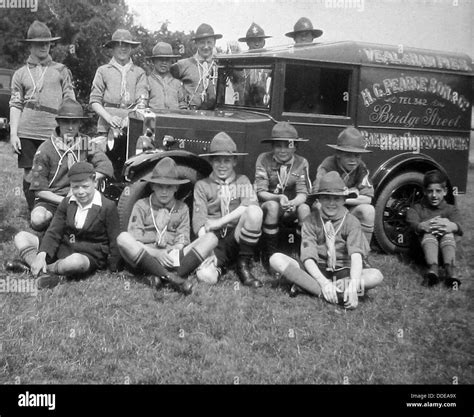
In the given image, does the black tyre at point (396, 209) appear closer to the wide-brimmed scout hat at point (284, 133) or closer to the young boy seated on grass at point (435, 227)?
the young boy seated on grass at point (435, 227)

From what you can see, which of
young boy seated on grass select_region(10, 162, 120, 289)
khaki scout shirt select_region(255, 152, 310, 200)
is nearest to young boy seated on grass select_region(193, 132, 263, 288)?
khaki scout shirt select_region(255, 152, 310, 200)

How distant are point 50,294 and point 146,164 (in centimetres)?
146

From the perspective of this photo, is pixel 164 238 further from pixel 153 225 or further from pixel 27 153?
pixel 27 153

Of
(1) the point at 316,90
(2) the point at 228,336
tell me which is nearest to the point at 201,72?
(1) the point at 316,90

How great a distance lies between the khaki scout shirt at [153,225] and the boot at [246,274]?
500 mm

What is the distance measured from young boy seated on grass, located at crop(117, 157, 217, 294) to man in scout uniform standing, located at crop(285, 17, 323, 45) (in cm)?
306

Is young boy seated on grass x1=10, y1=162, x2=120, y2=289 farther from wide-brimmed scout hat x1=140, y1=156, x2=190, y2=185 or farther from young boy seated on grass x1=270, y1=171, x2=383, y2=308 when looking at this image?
young boy seated on grass x1=270, y1=171, x2=383, y2=308

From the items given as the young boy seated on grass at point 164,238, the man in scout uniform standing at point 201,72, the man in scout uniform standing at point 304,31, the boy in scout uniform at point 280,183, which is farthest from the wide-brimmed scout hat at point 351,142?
the man in scout uniform standing at point 304,31

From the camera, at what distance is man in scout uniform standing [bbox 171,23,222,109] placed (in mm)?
7051

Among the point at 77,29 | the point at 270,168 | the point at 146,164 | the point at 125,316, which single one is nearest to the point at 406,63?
the point at 270,168

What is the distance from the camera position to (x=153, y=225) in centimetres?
511

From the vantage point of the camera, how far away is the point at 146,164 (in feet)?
17.9
